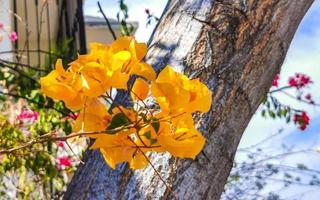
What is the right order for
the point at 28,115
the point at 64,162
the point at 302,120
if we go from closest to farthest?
the point at 28,115 < the point at 64,162 < the point at 302,120

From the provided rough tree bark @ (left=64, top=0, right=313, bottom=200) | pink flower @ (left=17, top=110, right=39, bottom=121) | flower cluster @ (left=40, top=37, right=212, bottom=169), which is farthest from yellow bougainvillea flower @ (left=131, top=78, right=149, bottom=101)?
pink flower @ (left=17, top=110, right=39, bottom=121)

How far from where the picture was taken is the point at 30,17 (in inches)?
297

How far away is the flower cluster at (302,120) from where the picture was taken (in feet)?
16.4

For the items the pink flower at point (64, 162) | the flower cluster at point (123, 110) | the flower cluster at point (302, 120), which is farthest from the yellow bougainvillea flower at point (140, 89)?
the flower cluster at point (302, 120)

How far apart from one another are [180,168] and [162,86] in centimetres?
50

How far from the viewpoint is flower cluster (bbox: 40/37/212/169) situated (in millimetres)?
987

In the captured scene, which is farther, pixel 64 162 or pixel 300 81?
pixel 300 81

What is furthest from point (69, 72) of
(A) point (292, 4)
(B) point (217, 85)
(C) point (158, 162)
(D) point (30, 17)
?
(D) point (30, 17)

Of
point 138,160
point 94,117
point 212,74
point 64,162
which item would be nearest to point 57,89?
point 94,117

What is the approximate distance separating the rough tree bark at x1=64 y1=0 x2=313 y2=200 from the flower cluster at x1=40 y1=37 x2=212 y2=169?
0.42 meters

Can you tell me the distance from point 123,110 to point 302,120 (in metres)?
4.12

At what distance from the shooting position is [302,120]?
5.01 m

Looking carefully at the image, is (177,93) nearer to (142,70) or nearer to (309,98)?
(142,70)

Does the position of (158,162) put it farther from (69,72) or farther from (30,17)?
(30,17)
